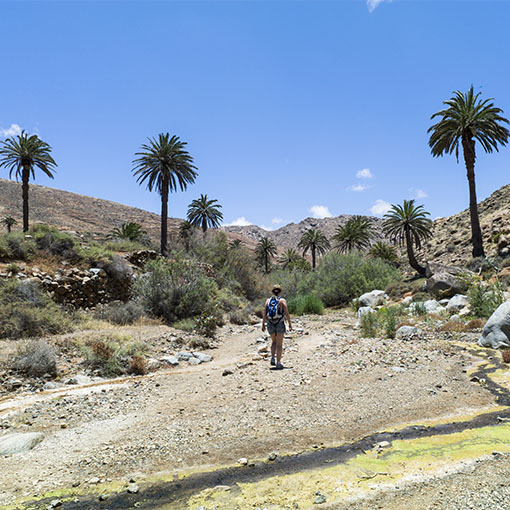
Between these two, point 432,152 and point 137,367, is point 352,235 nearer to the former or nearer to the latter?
point 432,152

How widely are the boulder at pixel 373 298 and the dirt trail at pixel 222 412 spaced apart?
13148 mm

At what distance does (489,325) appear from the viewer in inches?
409

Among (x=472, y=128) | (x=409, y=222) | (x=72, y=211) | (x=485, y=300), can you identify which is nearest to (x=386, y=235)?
(x=409, y=222)

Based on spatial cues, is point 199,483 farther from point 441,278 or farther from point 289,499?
point 441,278

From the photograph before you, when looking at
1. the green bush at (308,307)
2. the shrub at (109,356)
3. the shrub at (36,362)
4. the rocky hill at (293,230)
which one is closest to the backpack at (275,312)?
the shrub at (109,356)

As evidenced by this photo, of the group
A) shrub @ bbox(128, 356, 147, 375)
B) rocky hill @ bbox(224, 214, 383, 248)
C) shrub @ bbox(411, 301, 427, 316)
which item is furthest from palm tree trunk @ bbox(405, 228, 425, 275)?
rocky hill @ bbox(224, 214, 383, 248)

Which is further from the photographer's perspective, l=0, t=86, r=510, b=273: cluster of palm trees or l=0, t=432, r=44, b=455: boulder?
l=0, t=86, r=510, b=273: cluster of palm trees

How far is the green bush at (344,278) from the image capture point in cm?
2534

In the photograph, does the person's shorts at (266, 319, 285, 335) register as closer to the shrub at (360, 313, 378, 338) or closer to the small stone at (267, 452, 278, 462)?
the small stone at (267, 452, 278, 462)

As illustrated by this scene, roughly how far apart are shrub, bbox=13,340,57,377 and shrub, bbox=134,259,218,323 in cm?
648

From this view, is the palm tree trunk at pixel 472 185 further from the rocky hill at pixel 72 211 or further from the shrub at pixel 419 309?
the rocky hill at pixel 72 211

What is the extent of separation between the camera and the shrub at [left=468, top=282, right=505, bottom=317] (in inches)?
523

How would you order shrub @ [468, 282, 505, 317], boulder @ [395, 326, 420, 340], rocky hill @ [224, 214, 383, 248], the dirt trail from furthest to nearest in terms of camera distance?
rocky hill @ [224, 214, 383, 248] < shrub @ [468, 282, 505, 317] < boulder @ [395, 326, 420, 340] < the dirt trail

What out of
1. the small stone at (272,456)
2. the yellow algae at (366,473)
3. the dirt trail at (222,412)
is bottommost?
the yellow algae at (366,473)
